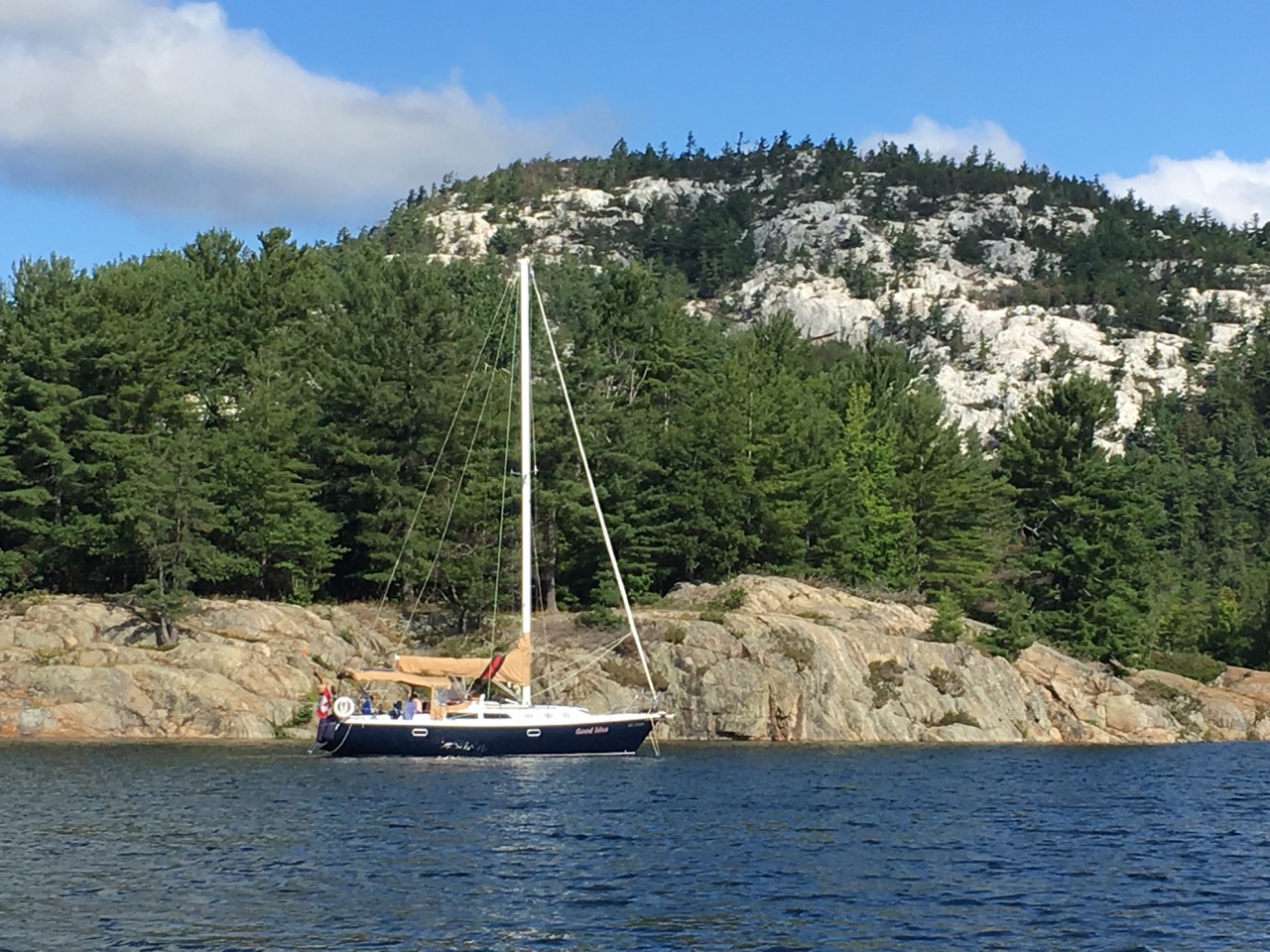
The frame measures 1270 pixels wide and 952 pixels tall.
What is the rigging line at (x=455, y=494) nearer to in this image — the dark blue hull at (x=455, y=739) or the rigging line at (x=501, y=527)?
the rigging line at (x=501, y=527)

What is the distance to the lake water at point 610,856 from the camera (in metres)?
24.3

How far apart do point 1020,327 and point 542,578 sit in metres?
134

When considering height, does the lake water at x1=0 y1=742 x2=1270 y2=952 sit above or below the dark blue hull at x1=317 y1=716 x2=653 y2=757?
below

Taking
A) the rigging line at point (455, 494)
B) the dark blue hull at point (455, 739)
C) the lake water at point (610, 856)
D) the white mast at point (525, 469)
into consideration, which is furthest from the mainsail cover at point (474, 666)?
the rigging line at point (455, 494)

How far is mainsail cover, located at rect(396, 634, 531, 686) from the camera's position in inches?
2077

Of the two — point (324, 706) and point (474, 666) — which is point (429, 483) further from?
point (324, 706)

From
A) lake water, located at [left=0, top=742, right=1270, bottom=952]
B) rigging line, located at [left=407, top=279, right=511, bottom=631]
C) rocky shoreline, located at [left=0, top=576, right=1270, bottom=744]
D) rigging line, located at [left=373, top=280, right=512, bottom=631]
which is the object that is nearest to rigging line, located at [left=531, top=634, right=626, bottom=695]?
rocky shoreline, located at [left=0, top=576, right=1270, bottom=744]

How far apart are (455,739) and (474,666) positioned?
9.39ft

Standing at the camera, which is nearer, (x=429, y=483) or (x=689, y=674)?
(x=689, y=674)

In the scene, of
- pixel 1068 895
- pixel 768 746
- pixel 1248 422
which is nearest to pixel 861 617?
pixel 768 746

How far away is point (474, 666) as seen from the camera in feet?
174

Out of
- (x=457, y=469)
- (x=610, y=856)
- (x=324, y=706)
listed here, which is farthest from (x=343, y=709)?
(x=457, y=469)

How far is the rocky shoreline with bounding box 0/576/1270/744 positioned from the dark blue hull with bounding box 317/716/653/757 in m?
9.35

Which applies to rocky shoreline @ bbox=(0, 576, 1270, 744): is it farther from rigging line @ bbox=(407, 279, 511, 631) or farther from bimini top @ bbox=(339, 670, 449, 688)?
bimini top @ bbox=(339, 670, 449, 688)
